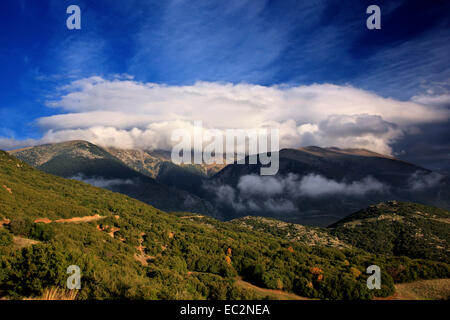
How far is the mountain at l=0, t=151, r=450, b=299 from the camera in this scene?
20.5m

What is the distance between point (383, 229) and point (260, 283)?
18158cm

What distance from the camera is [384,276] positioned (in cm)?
5009

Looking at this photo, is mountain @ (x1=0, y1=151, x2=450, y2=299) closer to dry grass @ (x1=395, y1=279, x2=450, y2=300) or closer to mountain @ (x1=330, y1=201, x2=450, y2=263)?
dry grass @ (x1=395, y1=279, x2=450, y2=300)

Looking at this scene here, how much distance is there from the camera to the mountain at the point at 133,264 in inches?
809

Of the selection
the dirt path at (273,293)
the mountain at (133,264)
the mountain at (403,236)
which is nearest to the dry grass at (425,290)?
the mountain at (133,264)

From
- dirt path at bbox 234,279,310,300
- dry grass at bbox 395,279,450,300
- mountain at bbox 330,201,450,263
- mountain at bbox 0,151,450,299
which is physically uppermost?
mountain at bbox 0,151,450,299

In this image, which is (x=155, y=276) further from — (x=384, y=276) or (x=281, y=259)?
(x=384, y=276)

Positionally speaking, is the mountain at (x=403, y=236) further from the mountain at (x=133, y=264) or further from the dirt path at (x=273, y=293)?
the dirt path at (x=273, y=293)

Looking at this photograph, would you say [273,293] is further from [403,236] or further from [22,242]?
[403,236]

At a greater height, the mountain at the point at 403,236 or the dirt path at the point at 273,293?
the dirt path at the point at 273,293

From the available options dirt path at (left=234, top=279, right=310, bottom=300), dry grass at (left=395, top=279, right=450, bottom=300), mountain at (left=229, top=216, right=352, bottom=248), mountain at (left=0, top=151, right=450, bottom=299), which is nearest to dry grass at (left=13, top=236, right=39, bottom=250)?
mountain at (left=0, top=151, right=450, bottom=299)

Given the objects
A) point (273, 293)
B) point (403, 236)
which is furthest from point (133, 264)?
point (403, 236)
